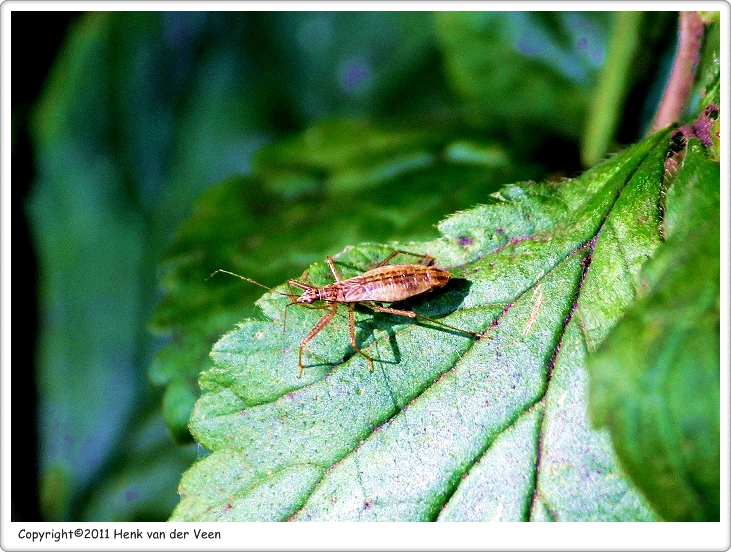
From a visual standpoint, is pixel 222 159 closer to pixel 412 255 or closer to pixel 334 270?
pixel 334 270

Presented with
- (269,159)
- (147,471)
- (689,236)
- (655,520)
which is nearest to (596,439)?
(655,520)

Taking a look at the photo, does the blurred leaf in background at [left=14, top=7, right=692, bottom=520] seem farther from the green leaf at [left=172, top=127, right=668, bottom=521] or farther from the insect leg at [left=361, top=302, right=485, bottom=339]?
the green leaf at [left=172, top=127, right=668, bottom=521]

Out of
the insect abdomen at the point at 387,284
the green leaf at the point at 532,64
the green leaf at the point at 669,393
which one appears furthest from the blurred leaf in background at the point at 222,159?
the green leaf at the point at 669,393

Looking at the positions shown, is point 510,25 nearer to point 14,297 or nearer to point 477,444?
point 477,444

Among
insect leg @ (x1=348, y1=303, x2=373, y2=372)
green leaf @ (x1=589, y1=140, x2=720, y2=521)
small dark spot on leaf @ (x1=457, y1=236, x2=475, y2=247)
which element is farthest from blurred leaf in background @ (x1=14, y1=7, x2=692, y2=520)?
green leaf @ (x1=589, y1=140, x2=720, y2=521)

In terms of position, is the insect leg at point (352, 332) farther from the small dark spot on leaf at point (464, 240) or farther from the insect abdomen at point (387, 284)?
the small dark spot on leaf at point (464, 240)

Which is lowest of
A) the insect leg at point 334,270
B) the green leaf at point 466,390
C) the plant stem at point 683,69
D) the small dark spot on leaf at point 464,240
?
the green leaf at point 466,390

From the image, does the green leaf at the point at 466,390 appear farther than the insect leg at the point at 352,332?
No
